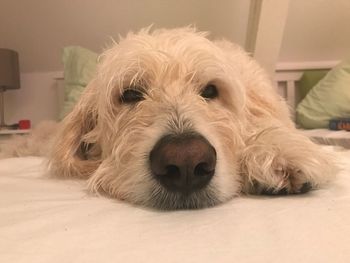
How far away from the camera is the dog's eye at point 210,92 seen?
1508 millimetres

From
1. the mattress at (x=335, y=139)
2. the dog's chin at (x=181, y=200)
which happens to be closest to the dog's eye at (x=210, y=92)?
the dog's chin at (x=181, y=200)

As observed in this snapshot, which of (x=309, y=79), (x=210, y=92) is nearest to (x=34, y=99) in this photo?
(x=309, y=79)

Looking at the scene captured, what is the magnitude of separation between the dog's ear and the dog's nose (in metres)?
0.54

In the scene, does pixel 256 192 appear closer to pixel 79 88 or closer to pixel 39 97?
pixel 79 88

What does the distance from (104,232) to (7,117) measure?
3.47 meters

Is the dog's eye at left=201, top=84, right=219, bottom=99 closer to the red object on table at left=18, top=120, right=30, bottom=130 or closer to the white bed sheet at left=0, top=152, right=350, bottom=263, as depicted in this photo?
the white bed sheet at left=0, top=152, right=350, bottom=263

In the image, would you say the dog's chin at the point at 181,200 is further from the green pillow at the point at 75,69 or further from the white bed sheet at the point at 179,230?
the green pillow at the point at 75,69

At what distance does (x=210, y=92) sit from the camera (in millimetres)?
1533

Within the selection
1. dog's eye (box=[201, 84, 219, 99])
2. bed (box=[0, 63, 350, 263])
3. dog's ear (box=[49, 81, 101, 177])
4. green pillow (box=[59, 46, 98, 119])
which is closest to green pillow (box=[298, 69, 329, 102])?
green pillow (box=[59, 46, 98, 119])

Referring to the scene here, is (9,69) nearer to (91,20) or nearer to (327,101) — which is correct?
(91,20)

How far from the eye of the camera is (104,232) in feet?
2.71

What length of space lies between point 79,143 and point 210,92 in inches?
21.1

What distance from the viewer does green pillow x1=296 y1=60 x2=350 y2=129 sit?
10.9 feet

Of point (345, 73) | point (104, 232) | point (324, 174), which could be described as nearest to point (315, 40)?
point (345, 73)
